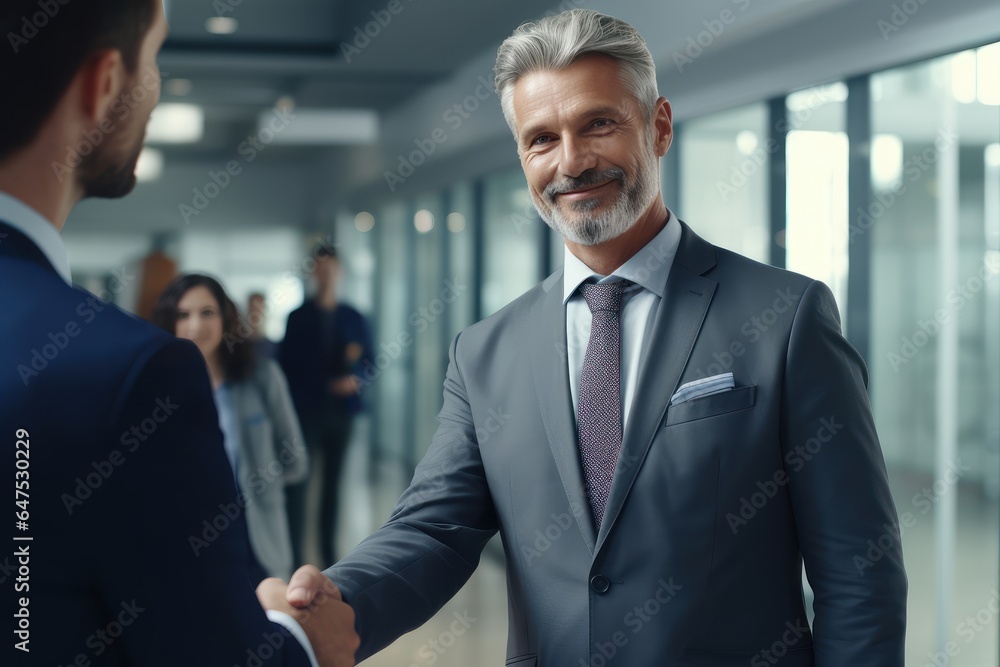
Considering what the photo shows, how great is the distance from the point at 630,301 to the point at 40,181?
1.02m

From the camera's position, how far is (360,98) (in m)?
5.70

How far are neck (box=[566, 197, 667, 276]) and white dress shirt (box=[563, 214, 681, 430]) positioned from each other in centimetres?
1

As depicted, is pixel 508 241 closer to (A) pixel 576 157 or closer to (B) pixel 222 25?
(B) pixel 222 25

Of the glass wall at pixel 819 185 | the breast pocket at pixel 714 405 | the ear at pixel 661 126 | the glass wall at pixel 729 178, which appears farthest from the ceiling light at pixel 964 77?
the breast pocket at pixel 714 405

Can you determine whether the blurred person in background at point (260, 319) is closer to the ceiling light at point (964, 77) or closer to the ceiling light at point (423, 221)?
the ceiling light at point (423, 221)

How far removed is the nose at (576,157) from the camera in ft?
4.81

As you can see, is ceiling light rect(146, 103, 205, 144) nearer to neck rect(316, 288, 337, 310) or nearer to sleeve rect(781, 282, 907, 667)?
neck rect(316, 288, 337, 310)

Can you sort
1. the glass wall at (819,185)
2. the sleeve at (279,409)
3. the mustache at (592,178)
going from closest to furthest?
the mustache at (592,178) → the glass wall at (819,185) → the sleeve at (279,409)

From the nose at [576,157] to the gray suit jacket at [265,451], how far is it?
2.53m

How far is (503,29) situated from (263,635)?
4771 millimetres

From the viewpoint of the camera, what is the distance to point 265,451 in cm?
375

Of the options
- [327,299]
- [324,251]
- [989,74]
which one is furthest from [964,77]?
[324,251]

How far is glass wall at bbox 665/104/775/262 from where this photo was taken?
3922 mm

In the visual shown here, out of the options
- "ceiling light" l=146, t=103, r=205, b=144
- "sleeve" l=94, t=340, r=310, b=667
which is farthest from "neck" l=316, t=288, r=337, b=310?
"sleeve" l=94, t=340, r=310, b=667
